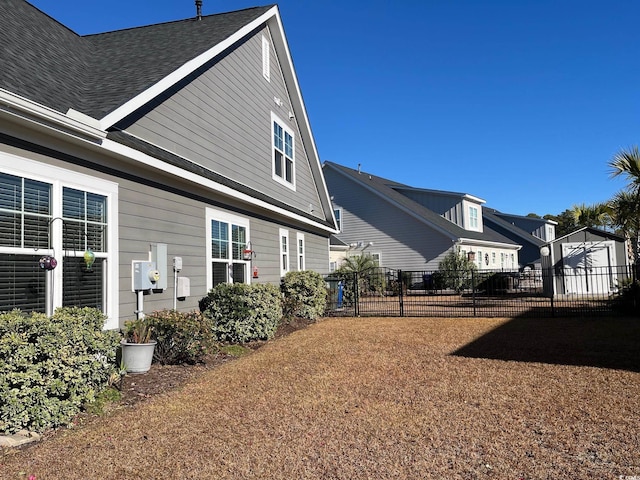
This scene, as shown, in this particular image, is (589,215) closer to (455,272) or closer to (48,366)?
(455,272)

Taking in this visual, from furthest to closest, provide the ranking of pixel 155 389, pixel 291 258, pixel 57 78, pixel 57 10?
pixel 291 258 → pixel 57 10 → pixel 57 78 → pixel 155 389

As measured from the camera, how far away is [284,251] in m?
13.8

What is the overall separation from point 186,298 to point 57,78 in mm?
3930

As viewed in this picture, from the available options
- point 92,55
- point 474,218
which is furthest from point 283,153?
point 474,218

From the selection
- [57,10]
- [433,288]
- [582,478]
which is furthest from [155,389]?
[433,288]

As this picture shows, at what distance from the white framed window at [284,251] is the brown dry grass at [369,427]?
6066 millimetres

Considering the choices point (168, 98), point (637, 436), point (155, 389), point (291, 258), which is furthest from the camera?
point (291, 258)

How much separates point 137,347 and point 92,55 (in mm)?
6588

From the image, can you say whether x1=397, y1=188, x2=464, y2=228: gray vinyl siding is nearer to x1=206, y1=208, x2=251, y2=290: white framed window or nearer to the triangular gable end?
the triangular gable end

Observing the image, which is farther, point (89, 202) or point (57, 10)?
point (57, 10)

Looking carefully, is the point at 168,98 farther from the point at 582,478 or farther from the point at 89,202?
the point at 582,478

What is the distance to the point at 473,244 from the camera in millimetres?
27328

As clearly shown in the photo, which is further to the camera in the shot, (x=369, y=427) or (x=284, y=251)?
(x=284, y=251)

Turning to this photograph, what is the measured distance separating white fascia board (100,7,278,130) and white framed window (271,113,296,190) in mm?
2796
